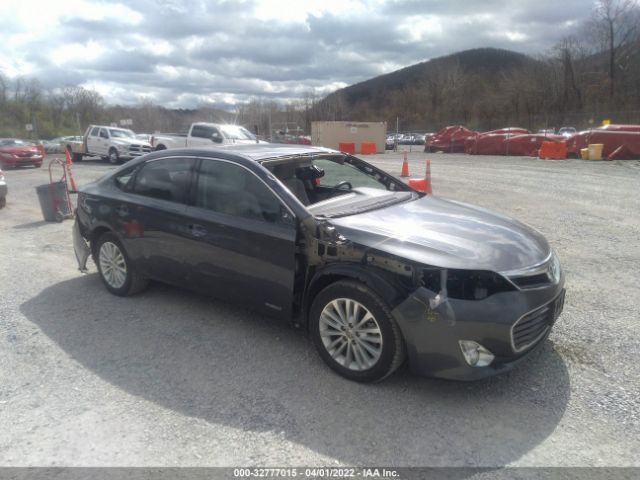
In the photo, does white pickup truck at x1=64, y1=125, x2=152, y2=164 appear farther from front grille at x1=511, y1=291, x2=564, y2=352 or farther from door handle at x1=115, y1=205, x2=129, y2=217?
front grille at x1=511, y1=291, x2=564, y2=352

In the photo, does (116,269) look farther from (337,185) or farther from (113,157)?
(113,157)

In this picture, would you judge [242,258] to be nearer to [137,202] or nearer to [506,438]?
[137,202]

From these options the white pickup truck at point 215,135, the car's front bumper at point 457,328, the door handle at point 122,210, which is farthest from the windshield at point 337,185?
the white pickup truck at point 215,135

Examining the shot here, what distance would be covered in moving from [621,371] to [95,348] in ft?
13.2

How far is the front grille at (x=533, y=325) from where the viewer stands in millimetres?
2988

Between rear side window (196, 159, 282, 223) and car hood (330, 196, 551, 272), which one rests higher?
rear side window (196, 159, 282, 223)

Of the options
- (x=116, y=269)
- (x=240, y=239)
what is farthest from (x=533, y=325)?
(x=116, y=269)

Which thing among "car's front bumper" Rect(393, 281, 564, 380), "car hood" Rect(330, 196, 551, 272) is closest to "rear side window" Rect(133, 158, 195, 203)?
"car hood" Rect(330, 196, 551, 272)

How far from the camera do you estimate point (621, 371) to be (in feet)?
11.0

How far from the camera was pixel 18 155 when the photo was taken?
819 inches

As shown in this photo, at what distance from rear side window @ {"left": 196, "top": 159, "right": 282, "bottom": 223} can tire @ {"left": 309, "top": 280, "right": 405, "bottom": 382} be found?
0.81m

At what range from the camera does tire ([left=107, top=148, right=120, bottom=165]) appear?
70.2ft

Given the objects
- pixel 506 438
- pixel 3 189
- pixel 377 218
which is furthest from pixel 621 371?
pixel 3 189

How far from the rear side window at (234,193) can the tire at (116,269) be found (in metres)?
1.25
